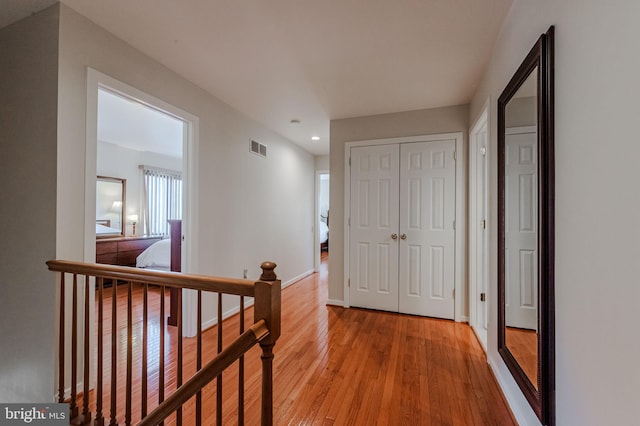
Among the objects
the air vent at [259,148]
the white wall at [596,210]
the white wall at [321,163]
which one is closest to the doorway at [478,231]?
the white wall at [596,210]

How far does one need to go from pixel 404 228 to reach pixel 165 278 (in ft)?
8.46

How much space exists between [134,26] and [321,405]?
277 centimetres

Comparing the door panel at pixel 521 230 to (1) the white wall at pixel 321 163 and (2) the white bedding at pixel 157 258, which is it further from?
(2) the white bedding at pixel 157 258

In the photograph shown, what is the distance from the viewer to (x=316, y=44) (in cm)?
204

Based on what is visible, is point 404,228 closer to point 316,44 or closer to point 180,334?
point 316,44

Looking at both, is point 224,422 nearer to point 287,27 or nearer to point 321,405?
point 321,405

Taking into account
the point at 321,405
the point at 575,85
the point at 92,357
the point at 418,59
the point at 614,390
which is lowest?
the point at 321,405

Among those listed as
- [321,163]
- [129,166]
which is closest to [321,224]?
[321,163]

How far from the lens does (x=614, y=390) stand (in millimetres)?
821

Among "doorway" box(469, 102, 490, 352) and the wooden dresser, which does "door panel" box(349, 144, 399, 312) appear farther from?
the wooden dresser

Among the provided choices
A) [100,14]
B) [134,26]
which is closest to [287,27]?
[134,26]

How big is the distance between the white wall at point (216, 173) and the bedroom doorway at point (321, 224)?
147 millimetres

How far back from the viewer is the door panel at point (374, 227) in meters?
3.30

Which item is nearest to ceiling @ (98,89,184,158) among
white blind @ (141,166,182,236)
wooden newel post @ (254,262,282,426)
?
white blind @ (141,166,182,236)
